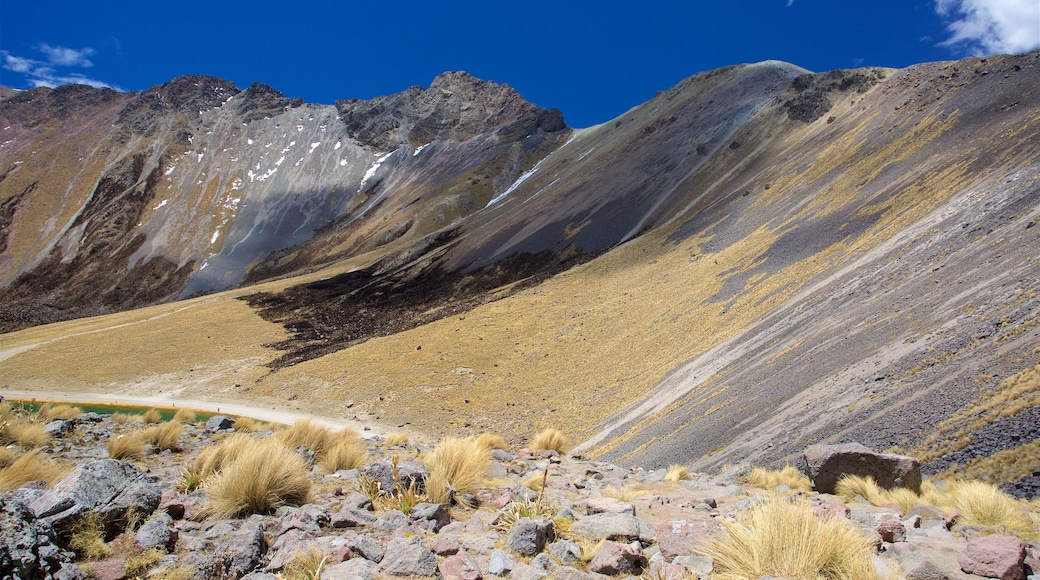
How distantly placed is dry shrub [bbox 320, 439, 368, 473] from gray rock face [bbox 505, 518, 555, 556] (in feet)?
11.9

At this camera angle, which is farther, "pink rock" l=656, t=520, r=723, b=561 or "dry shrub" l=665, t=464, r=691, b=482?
"dry shrub" l=665, t=464, r=691, b=482

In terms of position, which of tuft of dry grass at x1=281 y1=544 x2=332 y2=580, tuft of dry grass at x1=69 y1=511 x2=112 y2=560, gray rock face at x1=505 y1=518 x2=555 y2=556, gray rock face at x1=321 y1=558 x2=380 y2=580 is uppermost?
tuft of dry grass at x1=69 y1=511 x2=112 y2=560

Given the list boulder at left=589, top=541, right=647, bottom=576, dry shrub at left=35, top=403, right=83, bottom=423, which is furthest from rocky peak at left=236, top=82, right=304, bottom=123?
boulder at left=589, top=541, right=647, bottom=576

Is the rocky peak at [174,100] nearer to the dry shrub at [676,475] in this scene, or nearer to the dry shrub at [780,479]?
the dry shrub at [676,475]

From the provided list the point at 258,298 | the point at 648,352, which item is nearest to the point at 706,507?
the point at 648,352

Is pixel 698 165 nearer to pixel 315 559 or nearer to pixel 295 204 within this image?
pixel 315 559

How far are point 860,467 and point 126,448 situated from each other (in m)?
11.3

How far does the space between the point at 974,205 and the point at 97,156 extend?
16482 cm

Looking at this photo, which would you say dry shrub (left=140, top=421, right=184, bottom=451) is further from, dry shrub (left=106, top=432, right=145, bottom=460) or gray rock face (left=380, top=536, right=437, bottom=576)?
gray rock face (left=380, top=536, right=437, bottom=576)

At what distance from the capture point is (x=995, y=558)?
448 centimetres

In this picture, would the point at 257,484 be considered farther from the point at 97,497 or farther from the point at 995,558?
the point at 995,558

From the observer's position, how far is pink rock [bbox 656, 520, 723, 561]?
5066 millimetres

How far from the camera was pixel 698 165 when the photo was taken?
5541 cm

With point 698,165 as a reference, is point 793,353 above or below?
below
